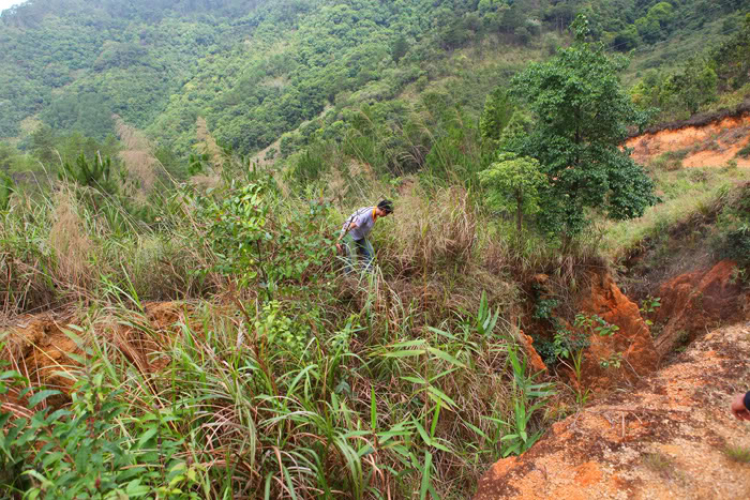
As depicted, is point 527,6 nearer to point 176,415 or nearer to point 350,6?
point 350,6

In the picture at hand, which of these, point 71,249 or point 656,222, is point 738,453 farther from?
point 656,222

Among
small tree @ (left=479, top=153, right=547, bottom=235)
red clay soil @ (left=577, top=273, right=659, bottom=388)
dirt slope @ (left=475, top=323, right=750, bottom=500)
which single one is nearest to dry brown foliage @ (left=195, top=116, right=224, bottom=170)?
small tree @ (left=479, top=153, right=547, bottom=235)

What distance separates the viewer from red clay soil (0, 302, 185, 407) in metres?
2.04

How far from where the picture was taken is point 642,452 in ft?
7.02

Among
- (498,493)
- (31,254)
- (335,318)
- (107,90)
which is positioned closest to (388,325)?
(335,318)

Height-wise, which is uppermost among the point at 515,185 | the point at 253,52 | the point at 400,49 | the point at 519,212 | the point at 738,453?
the point at 253,52

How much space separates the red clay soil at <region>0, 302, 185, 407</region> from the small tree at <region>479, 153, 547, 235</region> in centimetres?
399

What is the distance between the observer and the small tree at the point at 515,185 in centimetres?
513

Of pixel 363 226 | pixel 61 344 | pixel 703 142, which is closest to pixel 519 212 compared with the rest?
pixel 363 226

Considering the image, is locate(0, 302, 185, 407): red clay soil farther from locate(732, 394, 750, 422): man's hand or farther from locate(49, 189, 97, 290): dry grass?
locate(732, 394, 750, 422): man's hand

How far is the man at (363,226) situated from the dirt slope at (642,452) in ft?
5.46

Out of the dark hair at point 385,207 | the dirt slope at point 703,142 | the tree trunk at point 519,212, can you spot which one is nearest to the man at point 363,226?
the dark hair at point 385,207

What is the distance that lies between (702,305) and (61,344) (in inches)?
312

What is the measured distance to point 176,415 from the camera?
5.61 feet
